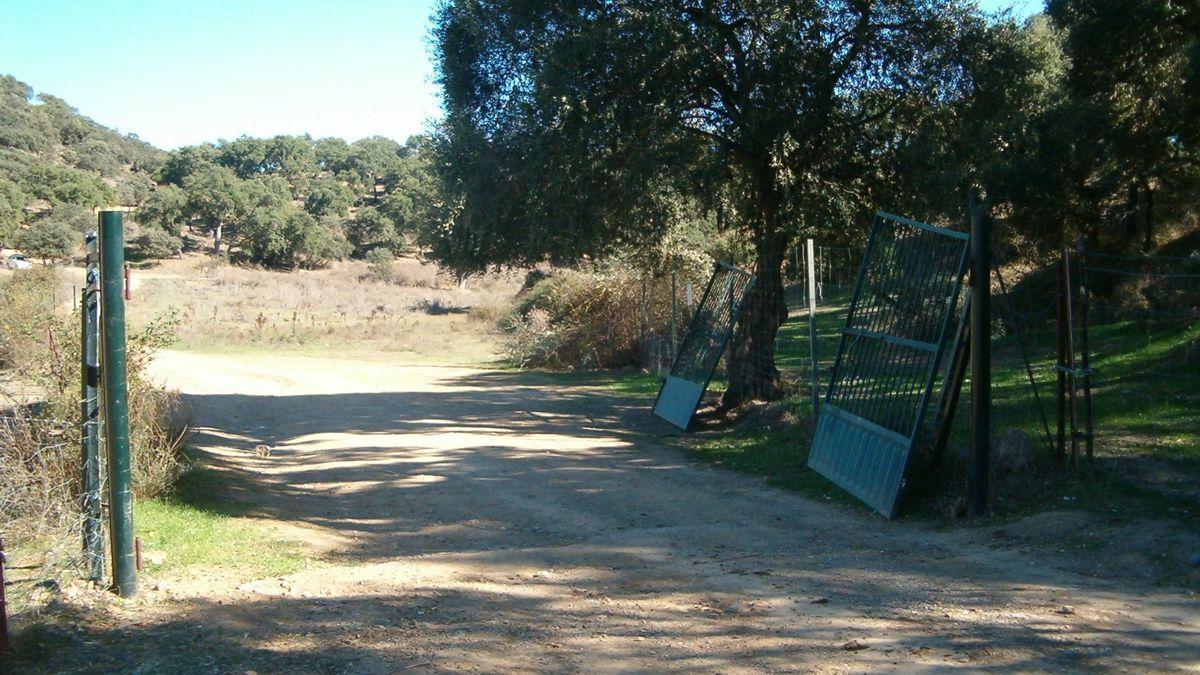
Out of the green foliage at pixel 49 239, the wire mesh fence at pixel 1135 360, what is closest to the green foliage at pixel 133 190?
the green foliage at pixel 49 239

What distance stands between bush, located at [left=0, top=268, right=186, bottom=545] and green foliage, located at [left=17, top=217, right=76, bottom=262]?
23.8 meters

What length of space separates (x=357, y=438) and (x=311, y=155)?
72.2m

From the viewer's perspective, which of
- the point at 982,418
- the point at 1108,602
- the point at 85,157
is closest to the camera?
the point at 1108,602

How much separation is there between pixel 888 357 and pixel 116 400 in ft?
22.1

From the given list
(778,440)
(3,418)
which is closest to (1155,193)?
(778,440)

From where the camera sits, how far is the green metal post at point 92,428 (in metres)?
6.12

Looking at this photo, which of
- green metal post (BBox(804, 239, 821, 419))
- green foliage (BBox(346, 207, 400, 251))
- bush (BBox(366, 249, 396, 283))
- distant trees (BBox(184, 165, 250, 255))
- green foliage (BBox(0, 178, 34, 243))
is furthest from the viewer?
green foliage (BBox(346, 207, 400, 251))

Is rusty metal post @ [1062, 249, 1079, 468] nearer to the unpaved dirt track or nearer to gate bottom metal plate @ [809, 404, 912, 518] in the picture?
gate bottom metal plate @ [809, 404, 912, 518]

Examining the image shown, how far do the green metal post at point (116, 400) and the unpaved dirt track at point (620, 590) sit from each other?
39cm

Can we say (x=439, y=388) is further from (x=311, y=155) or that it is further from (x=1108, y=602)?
(x=311, y=155)

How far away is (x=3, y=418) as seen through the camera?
7371 millimetres

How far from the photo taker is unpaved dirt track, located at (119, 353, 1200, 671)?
504 cm

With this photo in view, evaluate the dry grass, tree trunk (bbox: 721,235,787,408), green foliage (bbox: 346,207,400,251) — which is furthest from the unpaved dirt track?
green foliage (bbox: 346,207,400,251)

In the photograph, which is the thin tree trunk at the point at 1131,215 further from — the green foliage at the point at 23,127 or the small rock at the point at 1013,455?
the green foliage at the point at 23,127
